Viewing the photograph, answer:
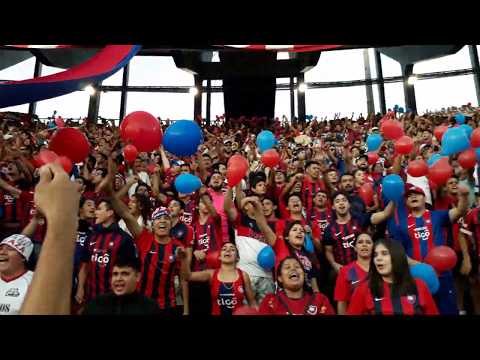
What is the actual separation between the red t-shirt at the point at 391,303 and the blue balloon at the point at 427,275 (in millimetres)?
228

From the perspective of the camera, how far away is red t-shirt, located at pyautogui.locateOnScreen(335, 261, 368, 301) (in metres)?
2.53

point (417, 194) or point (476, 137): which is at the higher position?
point (476, 137)

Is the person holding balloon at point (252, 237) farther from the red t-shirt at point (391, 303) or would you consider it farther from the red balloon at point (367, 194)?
the red balloon at point (367, 194)

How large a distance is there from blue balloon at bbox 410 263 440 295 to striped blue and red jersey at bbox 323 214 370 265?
2.03 ft

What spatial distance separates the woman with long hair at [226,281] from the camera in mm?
2568

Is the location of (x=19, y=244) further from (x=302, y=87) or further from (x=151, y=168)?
(x=302, y=87)

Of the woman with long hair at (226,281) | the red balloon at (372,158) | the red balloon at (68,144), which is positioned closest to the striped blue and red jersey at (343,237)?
the woman with long hair at (226,281)

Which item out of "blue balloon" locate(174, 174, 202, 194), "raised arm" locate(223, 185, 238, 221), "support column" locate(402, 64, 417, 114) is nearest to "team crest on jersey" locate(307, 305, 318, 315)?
"raised arm" locate(223, 185, 238, 221)

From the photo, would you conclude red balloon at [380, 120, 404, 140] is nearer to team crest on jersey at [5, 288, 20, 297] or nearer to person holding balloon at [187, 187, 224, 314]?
person holding balloon at [187, 187, 224, 314]

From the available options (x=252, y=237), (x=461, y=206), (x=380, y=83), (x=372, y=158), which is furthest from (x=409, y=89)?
(x=252, y=237)

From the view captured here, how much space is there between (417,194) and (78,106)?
43.9ft
